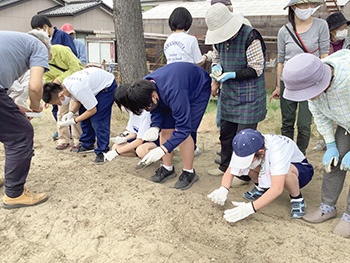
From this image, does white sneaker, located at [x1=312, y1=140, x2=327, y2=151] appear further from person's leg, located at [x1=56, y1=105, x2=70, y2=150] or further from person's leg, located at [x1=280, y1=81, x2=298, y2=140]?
person's leg, located at [x1=56, y1=105, x2=70, y2=150]

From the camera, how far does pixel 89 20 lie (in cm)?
1371

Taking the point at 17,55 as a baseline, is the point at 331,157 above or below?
below

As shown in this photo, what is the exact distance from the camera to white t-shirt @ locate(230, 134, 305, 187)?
202 centimetres

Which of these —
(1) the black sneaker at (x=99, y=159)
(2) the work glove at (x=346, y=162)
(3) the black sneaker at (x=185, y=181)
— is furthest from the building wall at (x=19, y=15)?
(2) the work glove at (x=346, y=162)

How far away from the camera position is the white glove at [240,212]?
6.66 ft

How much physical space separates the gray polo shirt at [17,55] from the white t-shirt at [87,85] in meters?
0.83

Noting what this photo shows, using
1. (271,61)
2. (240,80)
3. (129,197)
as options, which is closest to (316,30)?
(240,80)

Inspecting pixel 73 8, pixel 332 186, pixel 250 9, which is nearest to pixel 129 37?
pixel 332 186

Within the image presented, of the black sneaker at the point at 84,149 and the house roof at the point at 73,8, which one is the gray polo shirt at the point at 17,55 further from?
the house roof at the point at 73,8

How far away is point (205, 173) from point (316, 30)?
69.3 inches

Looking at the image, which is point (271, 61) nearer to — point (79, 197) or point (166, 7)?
point (79, 197)

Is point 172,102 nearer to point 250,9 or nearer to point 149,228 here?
point 149,228

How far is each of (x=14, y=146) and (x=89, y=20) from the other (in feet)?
42.0

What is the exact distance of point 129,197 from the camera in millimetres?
2607
